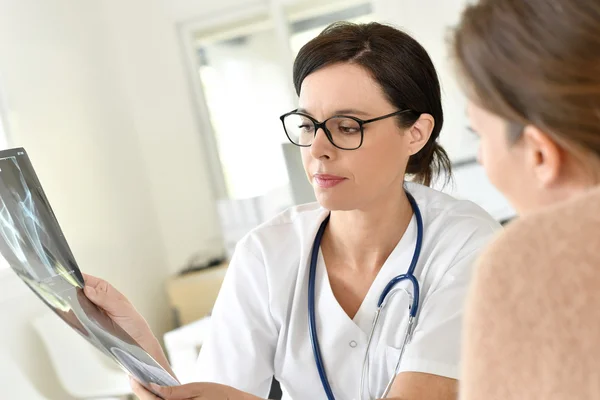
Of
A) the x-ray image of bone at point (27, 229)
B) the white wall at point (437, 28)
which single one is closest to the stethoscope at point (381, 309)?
the x-ray image of bone at point (27, 229)

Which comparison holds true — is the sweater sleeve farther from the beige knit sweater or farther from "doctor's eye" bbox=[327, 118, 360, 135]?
"doctor's eye" bbox=[327, 118, 360, 135]

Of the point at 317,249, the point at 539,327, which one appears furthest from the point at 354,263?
the point at 539,327

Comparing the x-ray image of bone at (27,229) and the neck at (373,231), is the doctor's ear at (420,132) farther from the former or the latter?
the x-ray image of bone at (27,229)

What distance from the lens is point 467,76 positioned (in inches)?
24.1

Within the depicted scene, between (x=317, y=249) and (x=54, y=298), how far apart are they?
1.93 ft

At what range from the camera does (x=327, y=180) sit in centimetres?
125

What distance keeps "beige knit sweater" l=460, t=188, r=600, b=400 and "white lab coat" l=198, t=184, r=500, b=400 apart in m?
0.66

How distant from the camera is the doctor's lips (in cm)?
125

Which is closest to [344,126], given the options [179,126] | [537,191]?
[537,191]

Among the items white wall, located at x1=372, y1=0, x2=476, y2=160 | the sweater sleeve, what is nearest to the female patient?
the sweater sleeve

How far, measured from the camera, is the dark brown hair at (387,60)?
1.26 metres

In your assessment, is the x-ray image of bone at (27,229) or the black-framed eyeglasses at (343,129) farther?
the black-framed eyeglasses at (343,129)

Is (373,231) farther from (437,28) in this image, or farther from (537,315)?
(437,28)

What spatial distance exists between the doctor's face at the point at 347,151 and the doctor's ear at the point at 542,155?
0.63 m
